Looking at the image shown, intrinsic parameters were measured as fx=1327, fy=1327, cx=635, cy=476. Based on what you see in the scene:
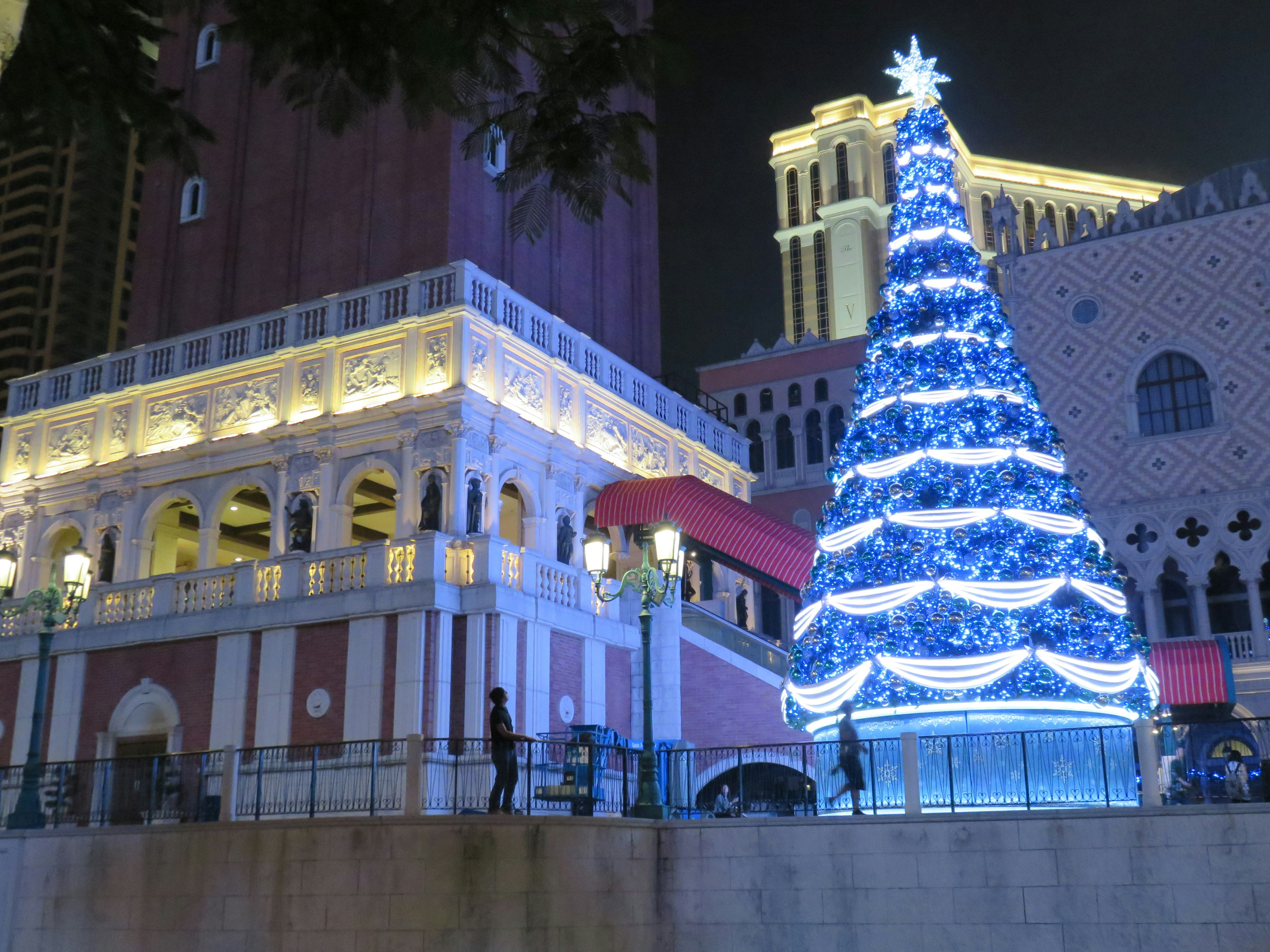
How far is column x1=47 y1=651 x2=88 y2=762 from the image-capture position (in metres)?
22.5

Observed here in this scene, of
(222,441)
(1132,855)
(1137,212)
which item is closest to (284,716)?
(222,441)

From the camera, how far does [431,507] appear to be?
70.7ft

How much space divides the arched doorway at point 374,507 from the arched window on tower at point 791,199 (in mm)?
36010

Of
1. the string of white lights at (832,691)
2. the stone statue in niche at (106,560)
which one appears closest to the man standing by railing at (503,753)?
the string of white lights at (832,691)

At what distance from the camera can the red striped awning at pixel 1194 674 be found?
84.2 feet

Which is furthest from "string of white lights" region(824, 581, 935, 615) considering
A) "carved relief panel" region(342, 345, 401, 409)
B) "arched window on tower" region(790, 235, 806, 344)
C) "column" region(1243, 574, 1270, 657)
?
"arched window on tower" region(790, 235, 806, 344)

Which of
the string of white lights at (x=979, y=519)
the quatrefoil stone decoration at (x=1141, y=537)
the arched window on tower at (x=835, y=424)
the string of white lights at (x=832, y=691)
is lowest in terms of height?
the string of white lights at (x=832, y=691)

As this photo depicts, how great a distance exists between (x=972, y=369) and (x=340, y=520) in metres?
11.4

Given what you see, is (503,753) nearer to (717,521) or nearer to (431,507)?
(431,507)

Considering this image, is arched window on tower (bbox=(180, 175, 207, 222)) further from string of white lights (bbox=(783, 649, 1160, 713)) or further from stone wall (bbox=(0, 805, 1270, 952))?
string of white lights (bbox=(783, 649, 1160, 713))

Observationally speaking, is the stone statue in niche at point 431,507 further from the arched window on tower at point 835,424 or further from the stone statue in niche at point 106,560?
the arched window on tower at point 835,424

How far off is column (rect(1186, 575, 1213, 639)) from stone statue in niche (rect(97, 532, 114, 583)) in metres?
22.4

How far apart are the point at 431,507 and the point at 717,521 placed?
17.4 ft

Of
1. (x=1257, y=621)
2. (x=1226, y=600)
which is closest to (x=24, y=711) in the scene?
(x=1257, y=621)
